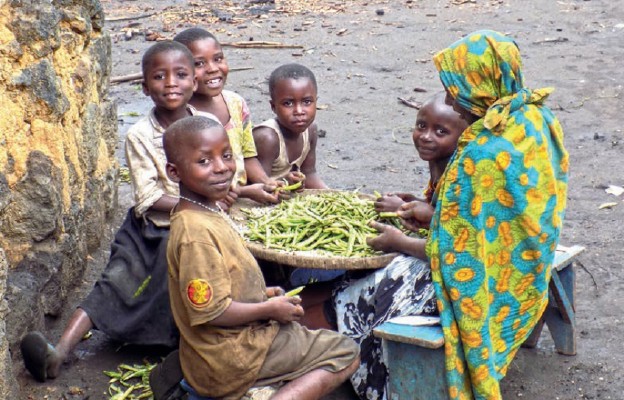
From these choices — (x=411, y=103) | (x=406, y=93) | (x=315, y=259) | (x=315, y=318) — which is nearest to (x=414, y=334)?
(x=315, y=259)

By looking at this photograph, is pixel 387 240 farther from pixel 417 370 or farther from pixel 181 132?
pixel 181 132

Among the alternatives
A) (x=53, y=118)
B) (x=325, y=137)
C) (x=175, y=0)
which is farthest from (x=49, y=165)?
(x=175, y=0)

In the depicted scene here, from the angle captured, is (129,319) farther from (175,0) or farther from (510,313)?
(175,0)

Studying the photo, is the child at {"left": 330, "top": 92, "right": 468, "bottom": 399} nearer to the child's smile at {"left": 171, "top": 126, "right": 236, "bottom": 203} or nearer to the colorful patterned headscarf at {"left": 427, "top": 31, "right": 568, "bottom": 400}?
the colorful patterned headscarf at {"left": 427, "top": 31, "right": 568, "bottom": 400}

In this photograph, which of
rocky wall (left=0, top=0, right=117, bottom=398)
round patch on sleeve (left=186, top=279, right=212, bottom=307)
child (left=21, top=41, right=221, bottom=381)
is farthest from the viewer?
child (left=21, top=41, right=221, bottom=381)

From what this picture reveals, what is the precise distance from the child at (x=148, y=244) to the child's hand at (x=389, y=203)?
100cm

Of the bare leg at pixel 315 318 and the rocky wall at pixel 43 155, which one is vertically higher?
the rocky wall at pixel 43 155

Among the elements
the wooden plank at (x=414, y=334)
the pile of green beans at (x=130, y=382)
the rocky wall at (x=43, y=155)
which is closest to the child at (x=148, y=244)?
the pile of green beans at (x=130, y=382)

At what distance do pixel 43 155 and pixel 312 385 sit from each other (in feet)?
6.37

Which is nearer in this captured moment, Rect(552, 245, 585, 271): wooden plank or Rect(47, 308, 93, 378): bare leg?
Rect(47, 308, 93, 378): bare leg

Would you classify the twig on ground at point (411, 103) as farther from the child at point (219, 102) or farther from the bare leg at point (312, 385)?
the bare leg at point (312, 385)

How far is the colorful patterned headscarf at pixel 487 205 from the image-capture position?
3.62m

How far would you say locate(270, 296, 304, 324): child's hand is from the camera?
3.58 metres

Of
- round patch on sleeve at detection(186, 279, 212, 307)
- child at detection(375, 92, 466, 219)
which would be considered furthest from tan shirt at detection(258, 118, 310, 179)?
round patch on sleeve at detection(186, 279, 212, 307)
